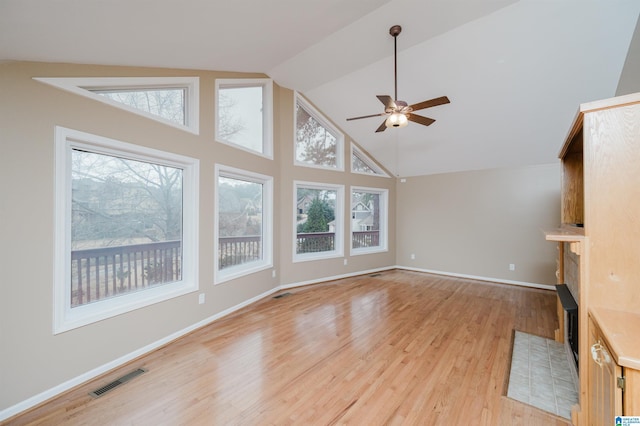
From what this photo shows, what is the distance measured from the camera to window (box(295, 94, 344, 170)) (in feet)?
16.0

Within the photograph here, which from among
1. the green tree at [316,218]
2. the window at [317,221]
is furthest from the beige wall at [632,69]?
the green tree at [316,218]

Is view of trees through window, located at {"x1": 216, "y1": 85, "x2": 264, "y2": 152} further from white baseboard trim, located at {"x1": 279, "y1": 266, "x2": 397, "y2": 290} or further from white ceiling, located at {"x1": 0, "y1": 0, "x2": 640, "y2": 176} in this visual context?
white baseboard trim, located at {"x1": 279, "y1": 266, "x2": 397, "y2": 290}

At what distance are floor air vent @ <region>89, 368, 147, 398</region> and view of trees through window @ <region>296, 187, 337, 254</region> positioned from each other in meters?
2.99

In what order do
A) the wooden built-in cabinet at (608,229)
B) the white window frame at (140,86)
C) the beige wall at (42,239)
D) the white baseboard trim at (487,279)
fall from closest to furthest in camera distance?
the wooden built-in cabinet at (608,229), the beige wall at (42,239), the white window frame at (140,86), the white baseboard trim at (487,279)

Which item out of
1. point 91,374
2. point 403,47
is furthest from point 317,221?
point 91,374

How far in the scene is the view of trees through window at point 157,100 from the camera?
2.37 meters

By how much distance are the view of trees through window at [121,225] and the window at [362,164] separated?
3653 mm

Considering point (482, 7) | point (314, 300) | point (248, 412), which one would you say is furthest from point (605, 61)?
point (248, 412)

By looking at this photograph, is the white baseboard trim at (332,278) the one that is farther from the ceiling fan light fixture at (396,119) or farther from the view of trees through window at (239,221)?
the ceiling fan light fixture at (396,119)

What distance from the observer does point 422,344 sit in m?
2.67

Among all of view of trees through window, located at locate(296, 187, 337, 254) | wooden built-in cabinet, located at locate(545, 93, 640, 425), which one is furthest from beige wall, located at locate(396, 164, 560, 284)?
wooden built-in cabinet, located at locate(545, 93, 640, 425)

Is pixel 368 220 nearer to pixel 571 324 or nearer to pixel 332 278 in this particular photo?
pixel 332 278

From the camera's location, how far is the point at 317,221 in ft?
17.0

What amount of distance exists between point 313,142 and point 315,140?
0.07 metres
